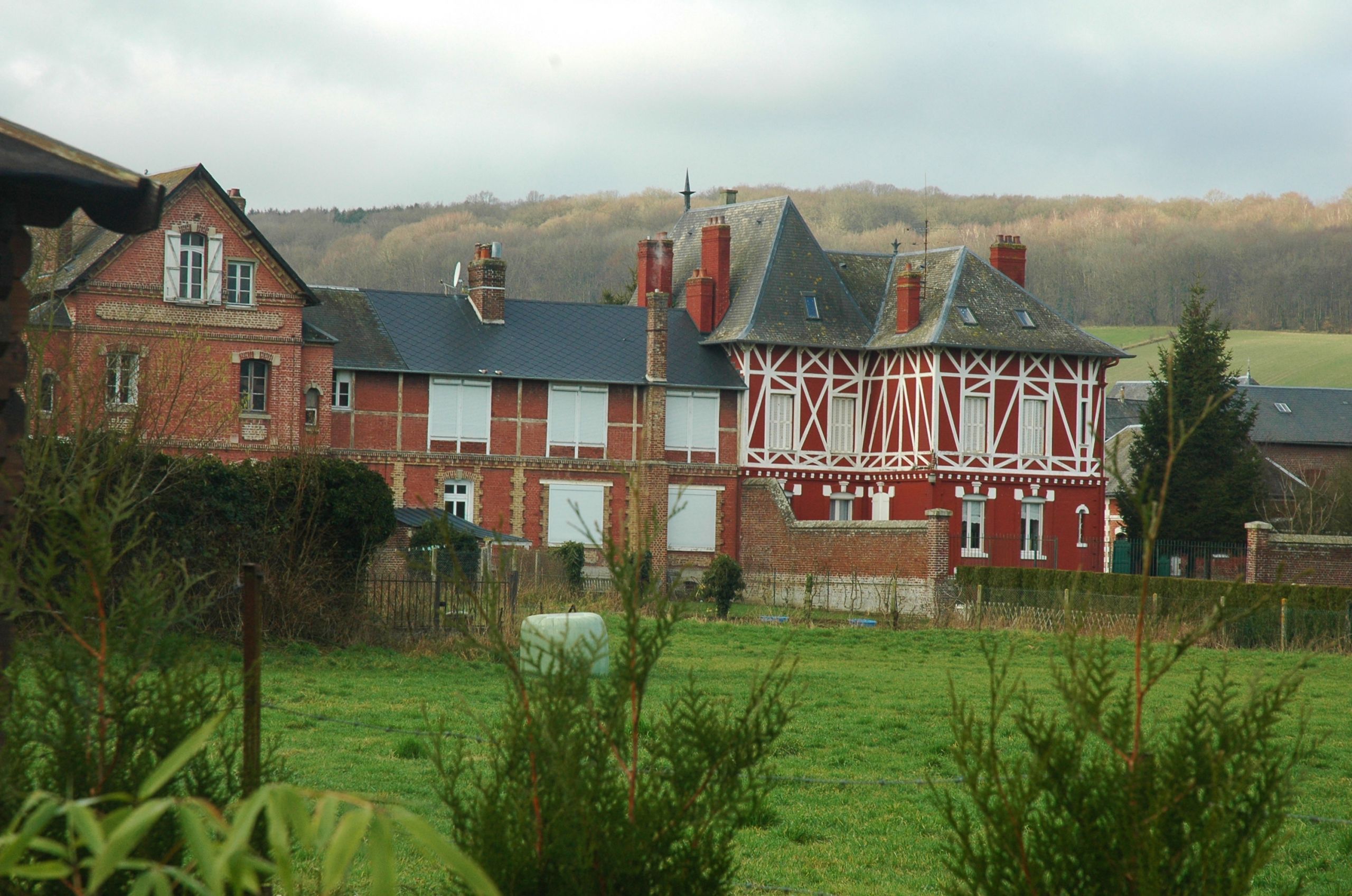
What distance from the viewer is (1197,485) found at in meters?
40.4

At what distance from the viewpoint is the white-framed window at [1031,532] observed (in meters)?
38.5

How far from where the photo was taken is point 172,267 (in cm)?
3294

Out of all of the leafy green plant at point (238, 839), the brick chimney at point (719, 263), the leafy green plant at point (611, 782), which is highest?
the brick chimney at point (719, 263)

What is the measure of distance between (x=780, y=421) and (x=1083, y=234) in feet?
246

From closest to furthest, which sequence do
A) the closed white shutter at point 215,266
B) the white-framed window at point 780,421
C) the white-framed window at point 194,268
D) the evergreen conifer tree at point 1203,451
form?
the white-framed window at point 194,268 < the closed white shutter at point 215,266 < the white-framed window at point 780,421 < the evergreen conifer tree at point 1203,451

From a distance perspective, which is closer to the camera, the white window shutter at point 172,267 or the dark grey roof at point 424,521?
the dark grey roof at point 424,521

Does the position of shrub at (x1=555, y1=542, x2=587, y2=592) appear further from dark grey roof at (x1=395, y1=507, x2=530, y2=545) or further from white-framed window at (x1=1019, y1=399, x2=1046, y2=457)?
white-framed window at (x1=1019, y1=399, x2=1046, y2=457)

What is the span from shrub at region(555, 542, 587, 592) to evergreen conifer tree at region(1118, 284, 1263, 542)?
48.0 ft

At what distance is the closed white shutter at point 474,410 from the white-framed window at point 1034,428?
47.5ft

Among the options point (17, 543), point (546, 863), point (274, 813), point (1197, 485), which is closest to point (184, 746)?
point (274, 813)

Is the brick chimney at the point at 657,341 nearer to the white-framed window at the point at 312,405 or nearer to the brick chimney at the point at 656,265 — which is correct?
the brick chimney at the point at 656,265

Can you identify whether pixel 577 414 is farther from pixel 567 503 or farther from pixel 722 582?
pixel 722 582

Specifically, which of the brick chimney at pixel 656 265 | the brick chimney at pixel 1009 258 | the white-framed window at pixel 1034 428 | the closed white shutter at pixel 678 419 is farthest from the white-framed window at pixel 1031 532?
the brick chimney at pixel 656 265

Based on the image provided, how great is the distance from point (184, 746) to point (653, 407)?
36807 millimetres
